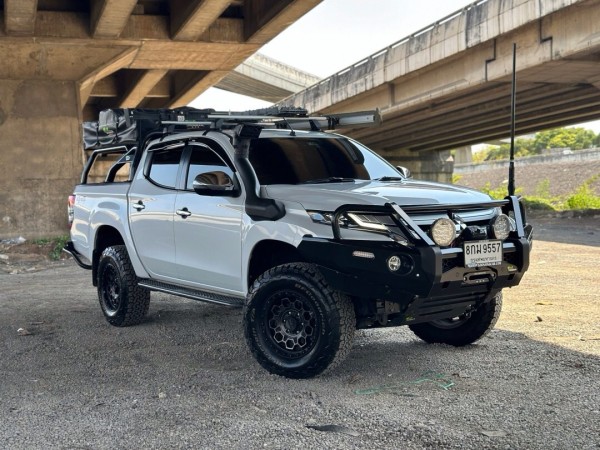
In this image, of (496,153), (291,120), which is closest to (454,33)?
(291,120)

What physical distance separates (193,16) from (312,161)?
1038cm

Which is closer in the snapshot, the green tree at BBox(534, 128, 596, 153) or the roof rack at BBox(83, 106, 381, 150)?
the roof rack at BBox(83, 106, 381, 150)

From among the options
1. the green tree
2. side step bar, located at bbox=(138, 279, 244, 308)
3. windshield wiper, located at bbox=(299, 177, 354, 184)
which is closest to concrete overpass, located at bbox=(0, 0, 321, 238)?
side step bar, located at bbox=(138, 279, 244, 308)

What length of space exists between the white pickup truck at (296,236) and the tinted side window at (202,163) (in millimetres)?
13

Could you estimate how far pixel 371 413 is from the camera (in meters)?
4.65

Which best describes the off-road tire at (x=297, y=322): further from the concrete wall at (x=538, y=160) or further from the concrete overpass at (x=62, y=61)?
the concrete wall at (x=538, y=160)

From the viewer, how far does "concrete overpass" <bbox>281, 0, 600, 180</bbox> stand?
20.2m

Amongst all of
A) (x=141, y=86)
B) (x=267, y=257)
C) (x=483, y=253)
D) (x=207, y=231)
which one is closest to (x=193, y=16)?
(x=141, y=86)

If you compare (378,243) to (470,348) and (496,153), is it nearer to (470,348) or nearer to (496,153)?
(470,348)

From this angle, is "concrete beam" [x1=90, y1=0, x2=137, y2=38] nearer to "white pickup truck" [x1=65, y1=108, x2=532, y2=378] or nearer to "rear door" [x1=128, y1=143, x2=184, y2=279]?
"white pickup truck" [x1=65, y1=108, x2=532, y2=378]

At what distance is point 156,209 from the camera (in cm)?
700

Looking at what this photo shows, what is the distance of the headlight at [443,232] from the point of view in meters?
5.14

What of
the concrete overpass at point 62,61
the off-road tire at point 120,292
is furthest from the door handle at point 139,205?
the concrete overpass at point 62,61

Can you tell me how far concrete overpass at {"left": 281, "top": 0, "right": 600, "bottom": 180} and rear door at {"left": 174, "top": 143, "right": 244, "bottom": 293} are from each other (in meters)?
15.1
